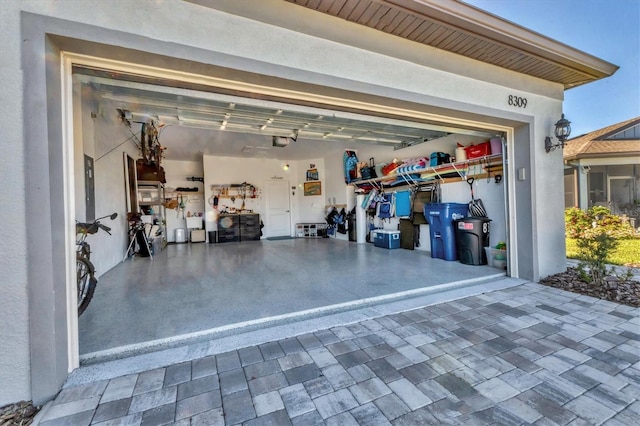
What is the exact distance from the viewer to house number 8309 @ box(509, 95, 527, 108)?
3.48 metres

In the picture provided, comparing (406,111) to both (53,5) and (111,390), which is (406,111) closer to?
(53,5)

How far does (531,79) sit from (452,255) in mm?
2954

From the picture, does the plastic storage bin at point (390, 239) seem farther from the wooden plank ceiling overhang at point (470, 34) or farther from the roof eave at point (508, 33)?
the roof eave at point (508, 33)

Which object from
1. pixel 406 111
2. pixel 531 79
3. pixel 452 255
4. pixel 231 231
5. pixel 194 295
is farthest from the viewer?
pixel 231 231

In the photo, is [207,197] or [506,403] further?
[207,197]

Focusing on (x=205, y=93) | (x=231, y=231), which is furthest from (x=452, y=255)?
(x=231, y=231)

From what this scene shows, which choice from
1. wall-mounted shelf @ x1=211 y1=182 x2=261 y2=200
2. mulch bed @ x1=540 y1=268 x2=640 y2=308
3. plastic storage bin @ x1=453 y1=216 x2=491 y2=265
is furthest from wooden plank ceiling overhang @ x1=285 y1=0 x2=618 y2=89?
wall-mounted shelf @ x1=211 y1=182 x2=261 y2=200

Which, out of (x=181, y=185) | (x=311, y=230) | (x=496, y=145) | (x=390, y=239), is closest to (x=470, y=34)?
(x=496, y=145)

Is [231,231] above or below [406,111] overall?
below

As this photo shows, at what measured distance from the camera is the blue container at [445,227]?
507 cm

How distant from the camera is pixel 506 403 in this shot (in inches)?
57.6

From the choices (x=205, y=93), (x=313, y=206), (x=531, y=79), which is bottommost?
(x=313, y=206)

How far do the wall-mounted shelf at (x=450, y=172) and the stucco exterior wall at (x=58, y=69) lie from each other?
242cm

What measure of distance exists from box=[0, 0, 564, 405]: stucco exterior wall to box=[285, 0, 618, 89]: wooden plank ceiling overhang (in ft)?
0.43
